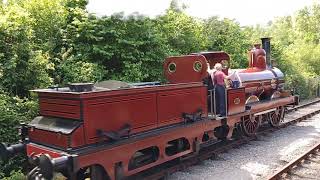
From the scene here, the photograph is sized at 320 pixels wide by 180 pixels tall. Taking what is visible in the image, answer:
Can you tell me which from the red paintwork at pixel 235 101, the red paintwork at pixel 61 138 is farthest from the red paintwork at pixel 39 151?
the red paintwork at pixel 235 101

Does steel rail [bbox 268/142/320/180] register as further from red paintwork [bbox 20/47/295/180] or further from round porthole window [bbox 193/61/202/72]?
round porthole window [bbox 193/61/202/72]

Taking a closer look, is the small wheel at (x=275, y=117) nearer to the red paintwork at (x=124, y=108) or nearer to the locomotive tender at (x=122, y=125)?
the locomotive tender at (x=122, y=125)

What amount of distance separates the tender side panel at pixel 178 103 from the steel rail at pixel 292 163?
223 cm

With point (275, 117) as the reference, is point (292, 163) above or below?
below

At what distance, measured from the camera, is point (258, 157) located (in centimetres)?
910

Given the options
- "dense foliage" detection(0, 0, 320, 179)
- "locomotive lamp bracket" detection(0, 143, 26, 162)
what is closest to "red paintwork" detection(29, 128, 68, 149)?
"locomotive lamp bracket" detection(0, 143, 26, 162)

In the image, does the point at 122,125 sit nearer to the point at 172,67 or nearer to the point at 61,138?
the point at 61,138

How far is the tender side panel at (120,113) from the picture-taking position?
5.91 m

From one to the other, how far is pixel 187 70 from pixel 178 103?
160cm

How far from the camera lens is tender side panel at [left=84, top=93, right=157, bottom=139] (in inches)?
233

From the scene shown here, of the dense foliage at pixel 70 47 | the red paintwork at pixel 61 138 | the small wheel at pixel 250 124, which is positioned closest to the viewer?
the red paintwork at pixel 61 138

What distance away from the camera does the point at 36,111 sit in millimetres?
8359

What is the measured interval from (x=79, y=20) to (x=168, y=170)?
6.28m

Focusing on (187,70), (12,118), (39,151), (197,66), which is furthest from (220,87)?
(12,118)
